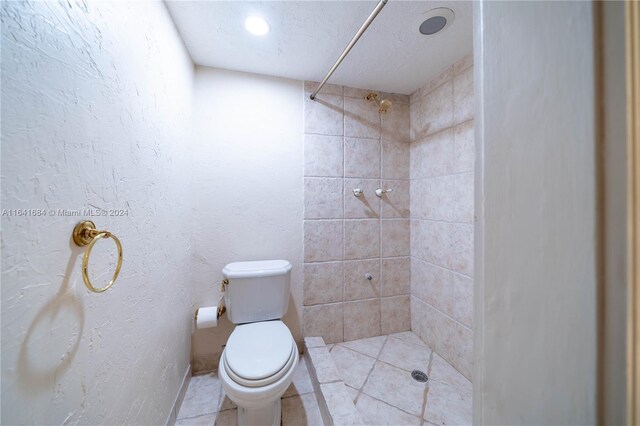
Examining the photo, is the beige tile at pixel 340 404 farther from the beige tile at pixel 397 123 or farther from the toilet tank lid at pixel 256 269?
the beige tile at pixel 397 123

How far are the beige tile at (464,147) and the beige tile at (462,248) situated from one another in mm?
352

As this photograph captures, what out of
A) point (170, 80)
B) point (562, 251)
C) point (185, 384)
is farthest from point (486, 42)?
point (185, 384)

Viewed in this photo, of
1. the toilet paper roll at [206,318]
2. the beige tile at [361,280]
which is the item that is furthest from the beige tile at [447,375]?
the toilet paper roll at [206,318]

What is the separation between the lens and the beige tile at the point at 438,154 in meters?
1.43

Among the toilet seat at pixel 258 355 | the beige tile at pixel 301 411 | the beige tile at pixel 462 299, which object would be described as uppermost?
the beige tile at pixel 462 299

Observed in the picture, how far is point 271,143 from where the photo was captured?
153cm

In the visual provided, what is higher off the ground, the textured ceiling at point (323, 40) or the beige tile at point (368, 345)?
the textured ceiling at point (323, 40)

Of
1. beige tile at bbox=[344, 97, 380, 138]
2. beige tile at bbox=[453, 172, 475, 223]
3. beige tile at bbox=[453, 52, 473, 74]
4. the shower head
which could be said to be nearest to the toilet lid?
beige tile at bbox=[453, 172, 475, 223]

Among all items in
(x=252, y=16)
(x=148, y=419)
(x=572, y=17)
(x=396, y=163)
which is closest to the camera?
(x=572, y=17)

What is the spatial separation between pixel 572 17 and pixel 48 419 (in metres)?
1.07

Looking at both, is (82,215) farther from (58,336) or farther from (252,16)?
(252,16)

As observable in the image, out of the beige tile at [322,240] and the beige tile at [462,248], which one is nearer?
the beige tile at [462,248]

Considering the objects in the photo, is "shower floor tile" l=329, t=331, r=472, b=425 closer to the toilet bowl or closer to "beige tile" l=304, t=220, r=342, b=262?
the toilet bowl

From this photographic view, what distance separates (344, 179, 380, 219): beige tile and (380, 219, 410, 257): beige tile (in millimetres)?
134
